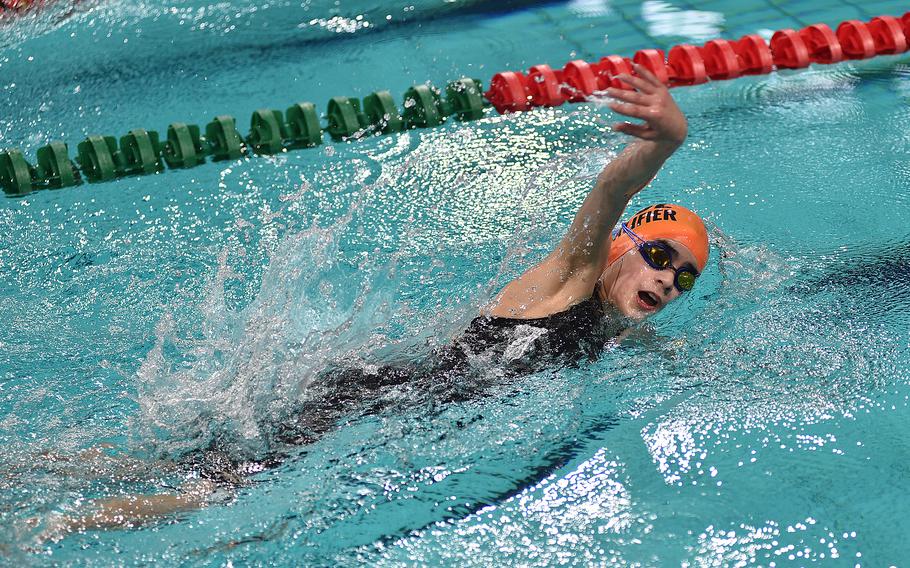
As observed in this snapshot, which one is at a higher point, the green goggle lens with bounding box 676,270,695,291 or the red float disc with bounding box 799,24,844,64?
the red float disc with bounding box 799,24,844,64

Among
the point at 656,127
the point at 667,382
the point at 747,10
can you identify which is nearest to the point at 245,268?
the point at 667,382

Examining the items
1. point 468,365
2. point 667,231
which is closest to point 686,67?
point 667,231

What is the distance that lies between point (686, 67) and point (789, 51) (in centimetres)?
54

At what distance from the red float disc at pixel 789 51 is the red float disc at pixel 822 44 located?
4cm

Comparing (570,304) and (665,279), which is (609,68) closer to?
(665,279)

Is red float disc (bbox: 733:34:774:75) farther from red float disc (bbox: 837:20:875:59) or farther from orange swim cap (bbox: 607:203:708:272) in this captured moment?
orange swim cap (bbox: 607:203:708:272)

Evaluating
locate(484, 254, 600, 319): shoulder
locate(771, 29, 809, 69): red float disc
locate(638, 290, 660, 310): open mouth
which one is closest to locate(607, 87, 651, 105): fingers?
locate(484, 254, 600, 319): shoulder

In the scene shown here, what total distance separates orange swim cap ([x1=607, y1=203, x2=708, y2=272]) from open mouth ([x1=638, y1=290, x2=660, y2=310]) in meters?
0.14

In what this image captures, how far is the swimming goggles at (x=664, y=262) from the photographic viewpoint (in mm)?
2902

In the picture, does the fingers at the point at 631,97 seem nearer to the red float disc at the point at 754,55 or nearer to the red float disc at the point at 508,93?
the red float disc at the point at 508,93

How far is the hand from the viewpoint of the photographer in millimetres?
2307

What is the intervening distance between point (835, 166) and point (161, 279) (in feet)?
9.06

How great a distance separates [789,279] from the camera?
353 cm

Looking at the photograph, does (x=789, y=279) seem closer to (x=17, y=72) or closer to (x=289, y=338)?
(x=289, y=338)
